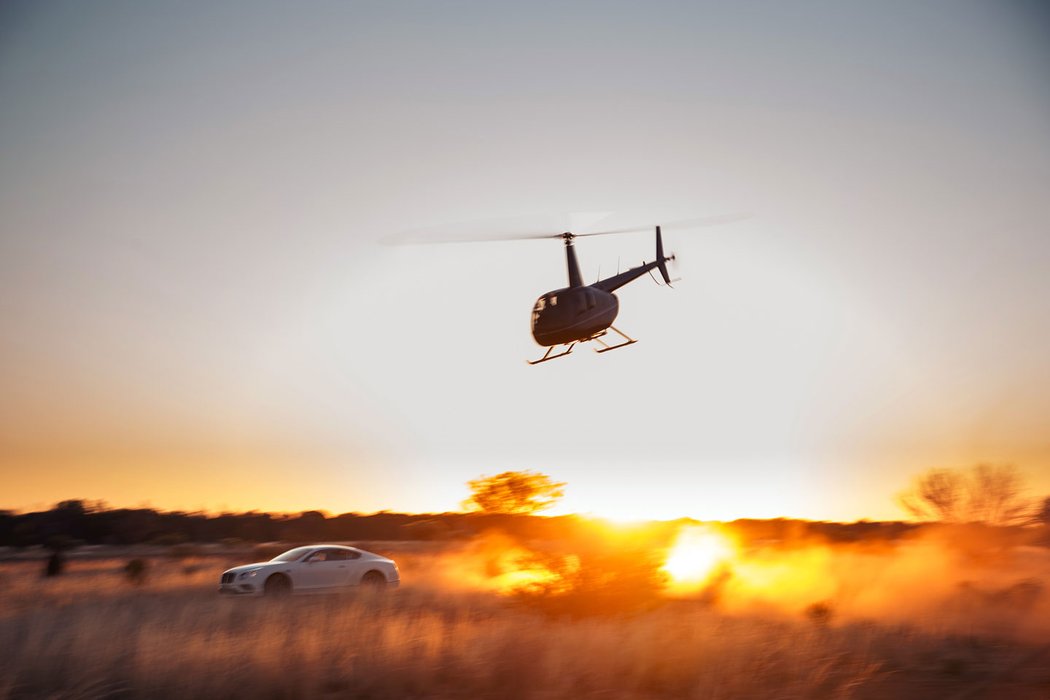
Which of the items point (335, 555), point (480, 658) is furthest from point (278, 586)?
point (480, 658)

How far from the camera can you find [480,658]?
424 inches

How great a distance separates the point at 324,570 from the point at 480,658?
483 inches

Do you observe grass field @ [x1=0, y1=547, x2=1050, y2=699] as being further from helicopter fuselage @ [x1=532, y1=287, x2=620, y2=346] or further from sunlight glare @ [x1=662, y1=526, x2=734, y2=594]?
helicopter fuselage @ [x1=532, y1=287, x2=620, y2=346]

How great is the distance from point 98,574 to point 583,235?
1913cm

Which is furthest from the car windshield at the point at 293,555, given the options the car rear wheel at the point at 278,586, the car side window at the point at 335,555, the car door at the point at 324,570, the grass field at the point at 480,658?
the grass field at the point at 480,658

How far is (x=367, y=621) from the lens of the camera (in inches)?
482

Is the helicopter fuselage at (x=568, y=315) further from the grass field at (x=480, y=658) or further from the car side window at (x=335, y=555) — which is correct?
the grass field at (x=480, y=658)

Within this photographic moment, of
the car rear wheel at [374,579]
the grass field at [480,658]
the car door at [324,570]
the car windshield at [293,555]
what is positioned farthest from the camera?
the car rear wheel at [374,579]

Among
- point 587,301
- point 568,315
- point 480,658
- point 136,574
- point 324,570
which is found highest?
point 587,301

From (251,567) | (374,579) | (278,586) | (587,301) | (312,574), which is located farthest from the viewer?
(587,301)

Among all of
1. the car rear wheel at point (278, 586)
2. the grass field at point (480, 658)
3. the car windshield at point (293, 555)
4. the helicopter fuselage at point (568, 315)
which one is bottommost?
the grass field at point (480, 658)

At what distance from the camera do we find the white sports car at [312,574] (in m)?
20.4

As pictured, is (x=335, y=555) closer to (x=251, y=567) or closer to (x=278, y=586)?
(x=278, y=586)

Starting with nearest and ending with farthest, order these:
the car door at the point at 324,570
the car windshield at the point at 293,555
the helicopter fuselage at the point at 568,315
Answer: the car door at the point at 324,570
the car windshield at the point at 293,555
the helicopter fuselage at the point at 568,315
